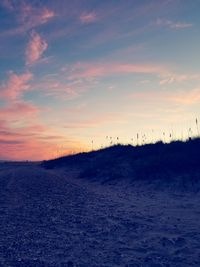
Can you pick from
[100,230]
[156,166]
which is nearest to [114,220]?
[100,230]

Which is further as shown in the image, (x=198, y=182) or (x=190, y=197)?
(x=198, y=182)

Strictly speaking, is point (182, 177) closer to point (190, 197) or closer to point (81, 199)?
point (190, 197)

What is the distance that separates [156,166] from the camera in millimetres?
16344

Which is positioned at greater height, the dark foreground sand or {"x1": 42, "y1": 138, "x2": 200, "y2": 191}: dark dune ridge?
{"x1": 42, "y1": 138, "x2": 200, "y2": 191}: dark dune ridge

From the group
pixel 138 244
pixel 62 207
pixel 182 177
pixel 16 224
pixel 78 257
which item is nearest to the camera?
pixel 78 257

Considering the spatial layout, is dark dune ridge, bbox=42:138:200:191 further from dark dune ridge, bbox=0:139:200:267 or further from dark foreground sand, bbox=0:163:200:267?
dark foreground sand, bbox=0:163:200:267

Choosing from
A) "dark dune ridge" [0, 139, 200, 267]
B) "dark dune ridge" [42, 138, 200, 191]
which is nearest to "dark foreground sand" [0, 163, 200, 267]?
"dark dune ridge" [0, 139, 200, 267]

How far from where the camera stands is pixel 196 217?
9148mm

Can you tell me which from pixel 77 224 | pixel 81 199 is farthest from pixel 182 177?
pixel 77 224

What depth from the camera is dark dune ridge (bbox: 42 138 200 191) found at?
47.7ft

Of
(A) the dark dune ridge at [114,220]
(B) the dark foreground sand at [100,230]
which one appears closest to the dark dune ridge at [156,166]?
(A) the dark dune ridge at [114,220]

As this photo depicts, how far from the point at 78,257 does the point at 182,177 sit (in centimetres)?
879

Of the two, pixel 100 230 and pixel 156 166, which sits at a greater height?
pixel 156 166

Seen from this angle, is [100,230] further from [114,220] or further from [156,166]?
[156,166]
